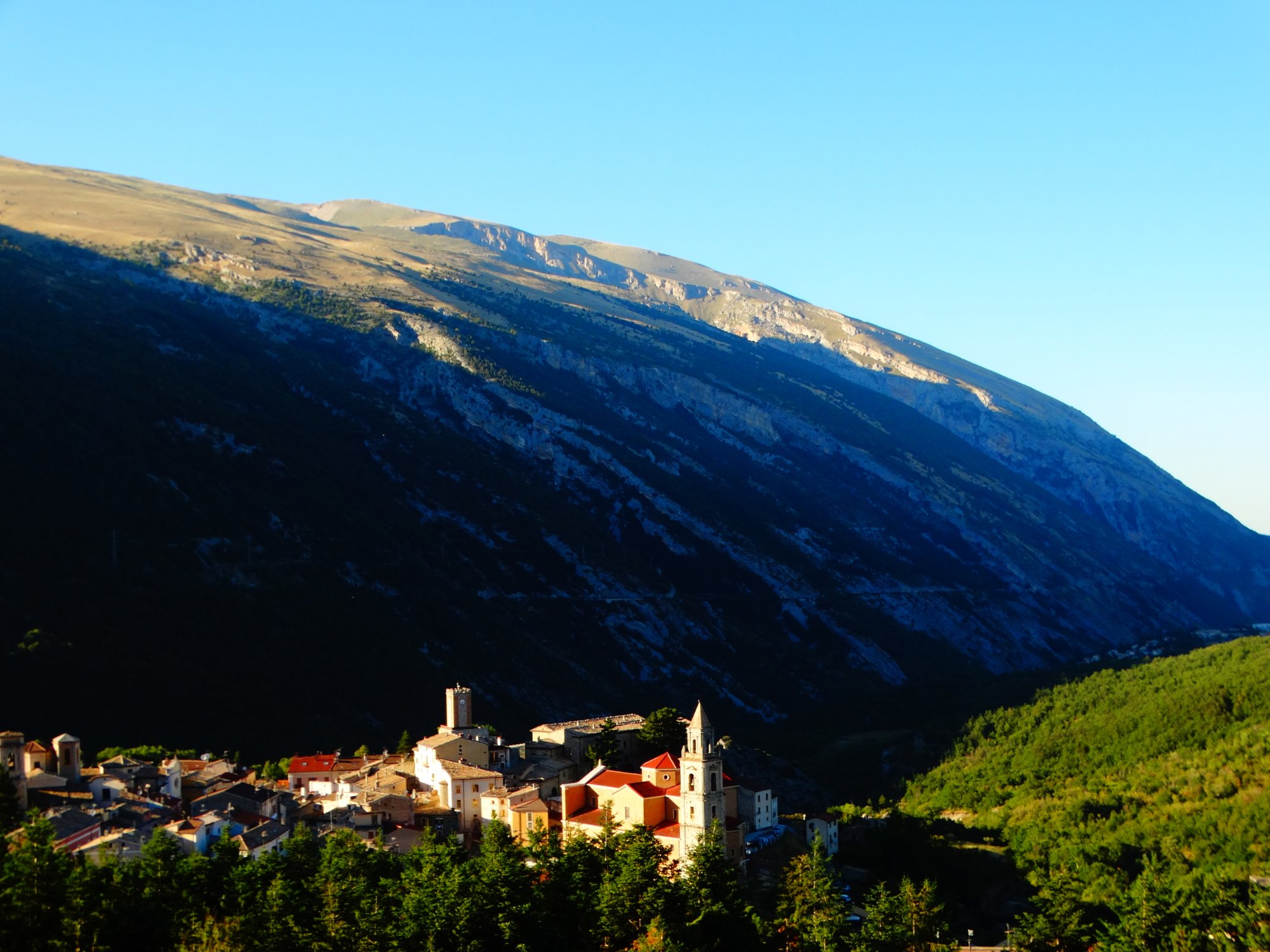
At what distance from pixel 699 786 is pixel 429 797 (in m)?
16.7

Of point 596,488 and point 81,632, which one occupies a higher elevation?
point 596,488

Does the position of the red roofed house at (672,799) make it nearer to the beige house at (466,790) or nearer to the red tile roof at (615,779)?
the red tile roof at (615,779)

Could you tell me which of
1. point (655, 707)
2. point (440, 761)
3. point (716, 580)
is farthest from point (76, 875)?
point (716, 580)

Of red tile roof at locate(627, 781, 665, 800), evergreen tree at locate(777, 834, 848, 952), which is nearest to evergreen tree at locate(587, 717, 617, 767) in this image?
red tile roof at locate(627, 781, 665, 800)

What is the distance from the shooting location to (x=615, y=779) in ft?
225

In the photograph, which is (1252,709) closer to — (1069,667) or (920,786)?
(920,786)

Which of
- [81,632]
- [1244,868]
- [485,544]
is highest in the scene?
[485,544]

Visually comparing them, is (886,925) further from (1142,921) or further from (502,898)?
(502,898)

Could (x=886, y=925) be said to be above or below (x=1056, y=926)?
above

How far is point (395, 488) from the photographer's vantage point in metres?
168

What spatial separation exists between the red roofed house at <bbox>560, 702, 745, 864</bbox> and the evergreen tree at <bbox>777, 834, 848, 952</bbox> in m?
4.20

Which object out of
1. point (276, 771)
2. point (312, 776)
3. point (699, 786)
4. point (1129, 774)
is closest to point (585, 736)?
point (312, 776)

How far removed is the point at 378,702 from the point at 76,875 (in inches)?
2964

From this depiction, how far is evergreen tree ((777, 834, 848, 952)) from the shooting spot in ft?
190
